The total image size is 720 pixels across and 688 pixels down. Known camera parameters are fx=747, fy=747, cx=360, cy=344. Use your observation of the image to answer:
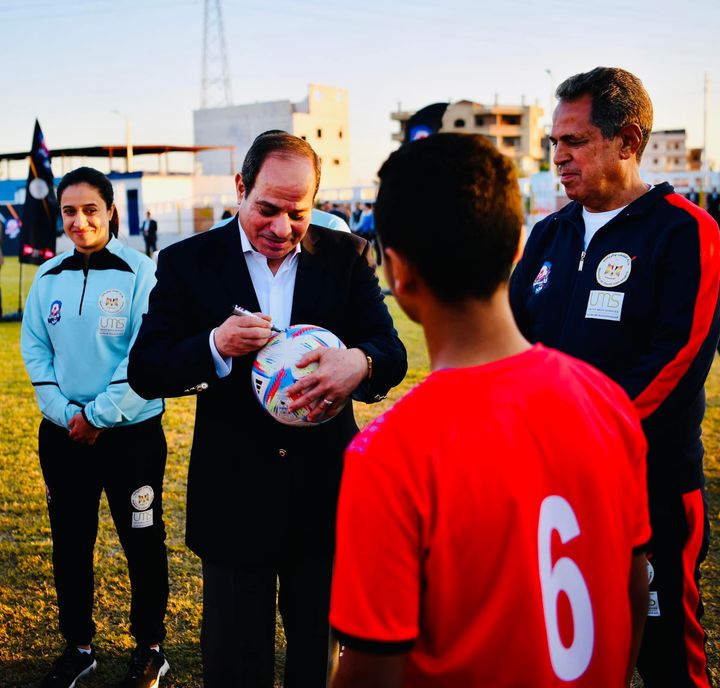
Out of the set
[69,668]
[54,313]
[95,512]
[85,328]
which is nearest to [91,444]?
[95,512]

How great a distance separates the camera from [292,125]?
7438cm

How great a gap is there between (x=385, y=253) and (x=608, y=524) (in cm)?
68

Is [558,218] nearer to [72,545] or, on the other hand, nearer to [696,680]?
[696,680]

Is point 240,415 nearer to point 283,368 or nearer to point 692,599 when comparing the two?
point 283,368

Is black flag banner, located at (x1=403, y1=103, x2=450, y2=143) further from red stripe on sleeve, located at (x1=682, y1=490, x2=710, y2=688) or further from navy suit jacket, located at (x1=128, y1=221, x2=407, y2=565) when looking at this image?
red stripe on sleeve, located at (x1=682, y1=490, x2=710, y2=688)

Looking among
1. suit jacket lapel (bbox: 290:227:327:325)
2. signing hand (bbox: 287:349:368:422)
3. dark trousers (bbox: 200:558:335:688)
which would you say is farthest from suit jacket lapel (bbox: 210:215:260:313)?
dark trousers (bbox: 200:558:335:688)

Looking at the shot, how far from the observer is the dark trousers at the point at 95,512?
139 inches

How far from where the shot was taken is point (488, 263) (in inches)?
55.5

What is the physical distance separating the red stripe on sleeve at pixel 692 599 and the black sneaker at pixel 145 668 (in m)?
2.33

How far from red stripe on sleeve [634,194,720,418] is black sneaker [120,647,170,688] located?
2.50 metres

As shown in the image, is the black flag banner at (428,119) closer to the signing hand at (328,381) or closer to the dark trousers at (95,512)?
the dark trousers at (95,512)

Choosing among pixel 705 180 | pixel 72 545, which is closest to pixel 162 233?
pixel 705 180

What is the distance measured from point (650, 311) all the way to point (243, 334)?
4.81ft

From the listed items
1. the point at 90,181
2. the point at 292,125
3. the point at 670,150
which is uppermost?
the point at 670,150
